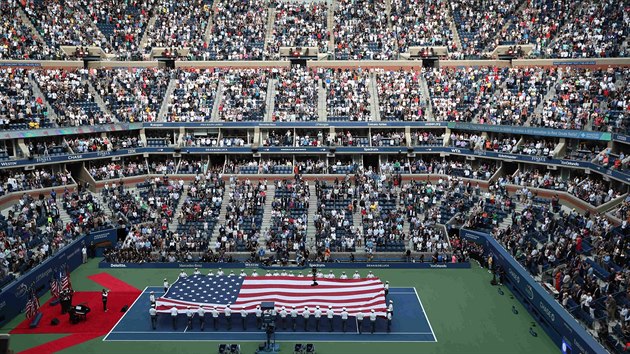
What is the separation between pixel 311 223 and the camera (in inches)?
1603

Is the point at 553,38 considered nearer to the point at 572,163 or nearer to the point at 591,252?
the point at 572,163

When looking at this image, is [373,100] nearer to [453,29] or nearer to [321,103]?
[321,103]

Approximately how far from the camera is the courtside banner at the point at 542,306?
22.5 meters

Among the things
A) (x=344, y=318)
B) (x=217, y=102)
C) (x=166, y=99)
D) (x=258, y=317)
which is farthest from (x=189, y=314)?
(x=166, y=99)

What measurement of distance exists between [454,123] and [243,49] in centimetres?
2111

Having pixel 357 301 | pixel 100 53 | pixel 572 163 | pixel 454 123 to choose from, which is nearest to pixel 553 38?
pixel 454 123

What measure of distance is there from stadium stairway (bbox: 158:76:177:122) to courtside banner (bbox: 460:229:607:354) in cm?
2787

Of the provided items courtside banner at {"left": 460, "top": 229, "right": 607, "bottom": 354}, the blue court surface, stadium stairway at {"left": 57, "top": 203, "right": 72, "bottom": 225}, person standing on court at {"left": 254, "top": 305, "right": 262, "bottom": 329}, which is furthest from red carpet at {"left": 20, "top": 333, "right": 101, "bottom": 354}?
courtside banner at {"left": 460, "top": 229, "right": 607, "bottom": 354}

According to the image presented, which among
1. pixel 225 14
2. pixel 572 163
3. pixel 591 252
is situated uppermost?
pixel 225 14

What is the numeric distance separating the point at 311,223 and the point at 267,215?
10.6 feet

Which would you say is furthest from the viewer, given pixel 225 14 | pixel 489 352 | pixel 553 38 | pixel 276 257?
pixel 225 14

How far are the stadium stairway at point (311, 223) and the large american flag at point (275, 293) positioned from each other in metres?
7.80

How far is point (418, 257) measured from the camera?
37.3 metres

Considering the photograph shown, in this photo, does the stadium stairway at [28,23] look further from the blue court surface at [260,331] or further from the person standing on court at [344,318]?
the person standing on court at [344,318]
